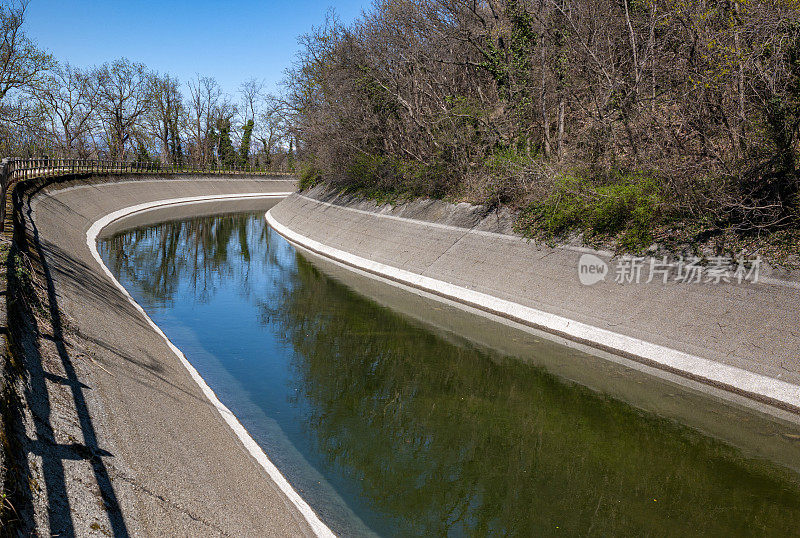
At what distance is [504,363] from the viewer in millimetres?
13289

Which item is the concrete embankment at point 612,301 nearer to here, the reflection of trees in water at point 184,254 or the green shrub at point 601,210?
the green shrub at point 601,210

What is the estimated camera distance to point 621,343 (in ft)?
44.4

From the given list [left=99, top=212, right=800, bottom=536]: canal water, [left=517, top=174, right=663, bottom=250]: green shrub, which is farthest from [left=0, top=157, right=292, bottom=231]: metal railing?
[left=517, top=174, right=663, bottom=250]: green shrub

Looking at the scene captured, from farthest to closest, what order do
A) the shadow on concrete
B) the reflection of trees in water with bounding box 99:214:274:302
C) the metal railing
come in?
the reflection of trees in water with bounding box 99:214:274:302 → the metal railing → the shadow on concrete

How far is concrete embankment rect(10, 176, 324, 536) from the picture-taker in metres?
4.55

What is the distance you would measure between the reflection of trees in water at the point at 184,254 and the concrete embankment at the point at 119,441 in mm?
9436

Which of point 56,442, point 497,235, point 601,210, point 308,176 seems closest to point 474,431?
point 56,442

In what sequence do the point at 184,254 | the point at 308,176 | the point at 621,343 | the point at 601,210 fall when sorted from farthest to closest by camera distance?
the point at 308,176
the point at 184,254
the point at 601,210
the point at 621,343

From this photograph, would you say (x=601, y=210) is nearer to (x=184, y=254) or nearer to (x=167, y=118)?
(x=184, y=254)

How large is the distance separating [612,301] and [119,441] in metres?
12.0

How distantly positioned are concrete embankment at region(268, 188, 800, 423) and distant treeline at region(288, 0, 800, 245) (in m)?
1.47

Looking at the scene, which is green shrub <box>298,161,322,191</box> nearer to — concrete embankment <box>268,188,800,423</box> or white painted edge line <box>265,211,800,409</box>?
concrete embankment <box>268,188,800,423</box>

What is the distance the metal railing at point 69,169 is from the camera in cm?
1567

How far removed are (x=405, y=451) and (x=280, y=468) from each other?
194 centimetres
